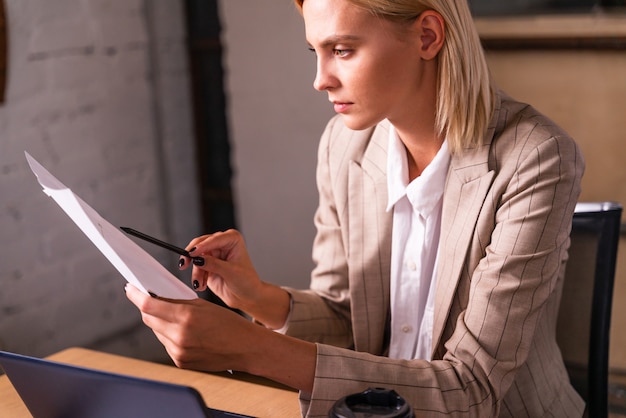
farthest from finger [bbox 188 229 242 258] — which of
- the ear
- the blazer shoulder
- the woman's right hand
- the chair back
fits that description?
the chair back

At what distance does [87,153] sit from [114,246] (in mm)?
1600

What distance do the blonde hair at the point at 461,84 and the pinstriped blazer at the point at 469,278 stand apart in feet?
0.07

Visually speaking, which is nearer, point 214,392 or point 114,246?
point 114,246

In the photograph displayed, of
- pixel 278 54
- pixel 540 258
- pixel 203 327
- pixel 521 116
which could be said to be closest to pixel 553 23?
pixel 278 54

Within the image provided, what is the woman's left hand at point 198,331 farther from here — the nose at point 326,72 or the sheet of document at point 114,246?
the nose at point 326,72

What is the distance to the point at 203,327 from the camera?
93cm

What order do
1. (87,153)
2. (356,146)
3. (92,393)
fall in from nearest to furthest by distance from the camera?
1. (92,393)
2. (356,146)
3. (87,153)

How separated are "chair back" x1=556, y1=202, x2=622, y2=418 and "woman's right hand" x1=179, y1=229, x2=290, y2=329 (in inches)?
17.4

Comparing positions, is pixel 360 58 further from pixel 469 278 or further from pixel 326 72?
pixel 469 278

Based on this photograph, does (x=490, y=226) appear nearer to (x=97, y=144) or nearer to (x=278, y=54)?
(x=278, y=54)

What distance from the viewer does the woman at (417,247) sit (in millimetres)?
1048

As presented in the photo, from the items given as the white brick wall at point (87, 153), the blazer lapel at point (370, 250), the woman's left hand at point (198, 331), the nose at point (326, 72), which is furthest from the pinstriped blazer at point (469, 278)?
the white brick wall at point (87, 153)

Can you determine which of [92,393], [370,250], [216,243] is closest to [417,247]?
[370,250]

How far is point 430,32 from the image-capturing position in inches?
47.2
